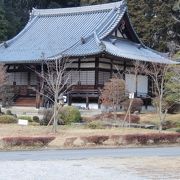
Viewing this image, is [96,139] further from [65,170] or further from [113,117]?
[113,117]

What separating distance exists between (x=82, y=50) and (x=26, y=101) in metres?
6.51

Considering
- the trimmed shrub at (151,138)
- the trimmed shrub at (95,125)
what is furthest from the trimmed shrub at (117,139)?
the trimmed shrub at (95,125)

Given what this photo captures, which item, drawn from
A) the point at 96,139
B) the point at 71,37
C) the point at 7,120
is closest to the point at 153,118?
the point at 7,120

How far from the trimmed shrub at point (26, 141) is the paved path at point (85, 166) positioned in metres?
1.38

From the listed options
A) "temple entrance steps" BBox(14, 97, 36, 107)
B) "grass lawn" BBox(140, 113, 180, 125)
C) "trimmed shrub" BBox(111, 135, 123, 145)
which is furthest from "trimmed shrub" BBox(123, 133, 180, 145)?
"temple entrance steps" BBox(14, 97, 36, 107)

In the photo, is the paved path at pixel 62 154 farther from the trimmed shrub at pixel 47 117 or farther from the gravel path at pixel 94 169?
the trimmed shrub at pixel 47 117

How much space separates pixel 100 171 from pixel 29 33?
104ft

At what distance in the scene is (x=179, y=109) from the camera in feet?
124

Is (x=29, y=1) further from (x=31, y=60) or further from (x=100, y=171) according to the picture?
(x=100, y=171)

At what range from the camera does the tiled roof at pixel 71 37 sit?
3662cm

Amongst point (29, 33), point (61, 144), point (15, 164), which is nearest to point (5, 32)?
point (29, 33)

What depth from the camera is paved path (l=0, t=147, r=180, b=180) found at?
12062 mm

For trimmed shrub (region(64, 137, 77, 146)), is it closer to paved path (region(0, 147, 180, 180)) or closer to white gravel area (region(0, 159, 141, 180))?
paved path (region(0, 147, 180, 180))

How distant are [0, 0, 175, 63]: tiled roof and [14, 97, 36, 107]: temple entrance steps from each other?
3334 millimetres
